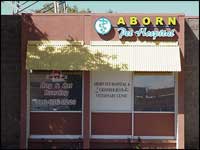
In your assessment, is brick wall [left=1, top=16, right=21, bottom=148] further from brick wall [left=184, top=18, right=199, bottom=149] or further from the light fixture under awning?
brick wall [left=184, top=18, right=199, bottom=149]

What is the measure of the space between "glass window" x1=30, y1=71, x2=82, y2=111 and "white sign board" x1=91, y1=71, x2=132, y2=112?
577 mm

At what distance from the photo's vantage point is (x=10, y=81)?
A: 18.4m

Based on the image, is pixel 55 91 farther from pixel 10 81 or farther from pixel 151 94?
pixel 151 94

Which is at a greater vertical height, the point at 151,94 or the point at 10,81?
the point at 10,81

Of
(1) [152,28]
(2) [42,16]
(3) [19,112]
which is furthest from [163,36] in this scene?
(3) [19,112]

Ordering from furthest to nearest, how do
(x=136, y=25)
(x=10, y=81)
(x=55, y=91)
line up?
(x=10, y=81), (x=55, y=91), (x=136, y=25)

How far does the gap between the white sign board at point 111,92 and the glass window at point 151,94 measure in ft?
0.87

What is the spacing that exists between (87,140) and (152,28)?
162 inches

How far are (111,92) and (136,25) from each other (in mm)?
2339

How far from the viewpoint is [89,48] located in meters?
17.6

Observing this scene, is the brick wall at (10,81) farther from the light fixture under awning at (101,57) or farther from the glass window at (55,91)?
the light fixture under awning at (101,57)

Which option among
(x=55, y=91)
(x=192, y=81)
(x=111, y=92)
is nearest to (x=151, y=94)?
(x=111, y=92)

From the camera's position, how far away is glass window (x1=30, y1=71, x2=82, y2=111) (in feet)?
59.3

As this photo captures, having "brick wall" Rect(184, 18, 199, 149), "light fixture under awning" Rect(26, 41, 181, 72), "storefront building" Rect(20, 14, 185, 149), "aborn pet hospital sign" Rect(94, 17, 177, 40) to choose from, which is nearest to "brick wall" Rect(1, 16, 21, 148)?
"storefront building" Rect(20, 14, 185, 149)
